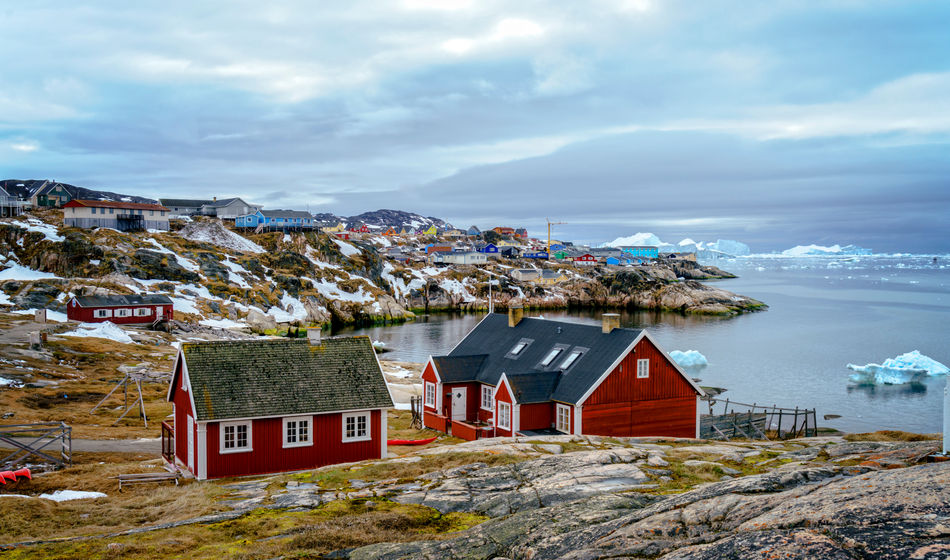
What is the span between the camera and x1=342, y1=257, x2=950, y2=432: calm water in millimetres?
62625

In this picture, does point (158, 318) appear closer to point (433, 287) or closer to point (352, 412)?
point (352, 412)

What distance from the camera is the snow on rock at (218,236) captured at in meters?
140

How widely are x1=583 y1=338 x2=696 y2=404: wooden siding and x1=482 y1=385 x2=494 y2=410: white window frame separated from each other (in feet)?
23.7

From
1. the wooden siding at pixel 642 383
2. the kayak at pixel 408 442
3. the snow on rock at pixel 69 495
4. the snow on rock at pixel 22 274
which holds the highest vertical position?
the snow on rock at pixel 22 274

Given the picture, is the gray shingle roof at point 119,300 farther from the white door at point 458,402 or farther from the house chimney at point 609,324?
the house chimney at point 609,324

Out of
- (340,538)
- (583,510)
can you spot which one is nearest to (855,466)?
(583,510)

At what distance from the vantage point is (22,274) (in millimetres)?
99875

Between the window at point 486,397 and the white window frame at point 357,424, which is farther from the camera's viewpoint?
the window at point 486,397

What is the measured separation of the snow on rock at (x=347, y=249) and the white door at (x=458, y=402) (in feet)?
392

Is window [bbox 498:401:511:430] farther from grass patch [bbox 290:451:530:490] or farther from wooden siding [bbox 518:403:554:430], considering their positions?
grass patch [bbox 290:451:530:490]

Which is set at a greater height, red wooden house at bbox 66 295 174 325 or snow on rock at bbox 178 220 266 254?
snow on rock at bbox 178 220 266 254

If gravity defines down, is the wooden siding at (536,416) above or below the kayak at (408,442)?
above

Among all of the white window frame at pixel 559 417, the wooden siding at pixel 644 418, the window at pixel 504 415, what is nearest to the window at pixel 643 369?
the wooden siding at pixel 644 418

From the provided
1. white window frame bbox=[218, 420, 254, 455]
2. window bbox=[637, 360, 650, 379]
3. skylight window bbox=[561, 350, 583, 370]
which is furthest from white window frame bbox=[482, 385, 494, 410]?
white window frame bbox=[218, 420, 254, 455]
